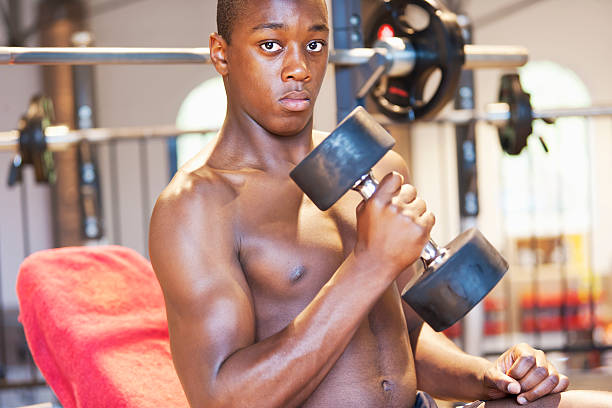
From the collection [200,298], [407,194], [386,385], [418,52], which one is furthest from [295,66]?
[418,52]

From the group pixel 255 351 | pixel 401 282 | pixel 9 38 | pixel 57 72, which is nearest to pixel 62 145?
pixel 401 282

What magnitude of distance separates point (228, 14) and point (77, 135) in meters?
1.83

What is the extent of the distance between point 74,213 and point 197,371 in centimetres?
570

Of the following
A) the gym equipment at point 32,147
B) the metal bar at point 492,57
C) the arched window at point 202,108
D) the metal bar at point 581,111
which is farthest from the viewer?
the arched window at point 202,108

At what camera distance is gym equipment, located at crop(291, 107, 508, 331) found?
2.93 feet

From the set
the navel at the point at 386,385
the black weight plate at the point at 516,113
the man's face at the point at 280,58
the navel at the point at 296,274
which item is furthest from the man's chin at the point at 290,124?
the black weight plate at the point at 516,113

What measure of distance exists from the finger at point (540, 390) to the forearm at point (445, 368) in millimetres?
85

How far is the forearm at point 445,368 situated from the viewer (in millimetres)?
1190

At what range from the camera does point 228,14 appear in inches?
42.7

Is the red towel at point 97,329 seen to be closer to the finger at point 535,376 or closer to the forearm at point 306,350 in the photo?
the forearm at point 306,350

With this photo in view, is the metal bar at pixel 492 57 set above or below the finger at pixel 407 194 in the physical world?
above

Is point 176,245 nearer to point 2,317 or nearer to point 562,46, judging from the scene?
point 2,317

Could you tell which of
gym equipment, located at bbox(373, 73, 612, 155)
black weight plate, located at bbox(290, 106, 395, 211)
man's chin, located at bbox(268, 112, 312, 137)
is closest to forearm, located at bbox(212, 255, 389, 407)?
black weight plate, located at bbox(290, 106, 395, 211)

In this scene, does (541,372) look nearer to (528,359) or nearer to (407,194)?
(528,359)
